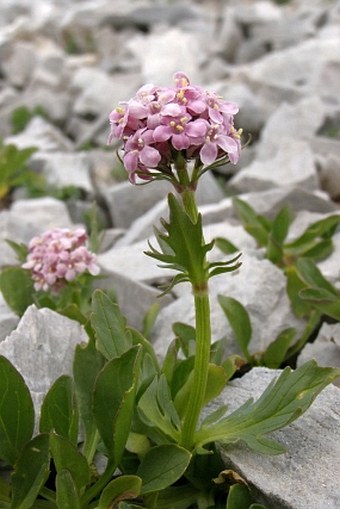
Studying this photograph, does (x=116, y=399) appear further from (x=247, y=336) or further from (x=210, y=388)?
(x=247, y=336)

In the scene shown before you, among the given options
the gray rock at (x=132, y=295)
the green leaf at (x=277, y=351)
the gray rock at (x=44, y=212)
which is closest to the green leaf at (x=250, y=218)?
the gray rock at (x=132, y=295)

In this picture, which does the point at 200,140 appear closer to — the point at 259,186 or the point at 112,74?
the point at 259,186

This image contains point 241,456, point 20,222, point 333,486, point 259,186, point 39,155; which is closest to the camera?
point 333,486

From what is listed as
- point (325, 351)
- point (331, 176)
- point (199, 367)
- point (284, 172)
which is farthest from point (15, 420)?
point (331, 176)

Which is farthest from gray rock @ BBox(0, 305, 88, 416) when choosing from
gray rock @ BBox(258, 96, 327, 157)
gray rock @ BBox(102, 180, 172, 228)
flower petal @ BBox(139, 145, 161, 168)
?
gray rock @ BBox(258, 96, 327, 157)

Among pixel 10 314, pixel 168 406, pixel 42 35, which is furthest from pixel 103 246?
pixel 42 35

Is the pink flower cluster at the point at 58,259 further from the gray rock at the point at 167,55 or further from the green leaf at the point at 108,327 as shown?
the gray rock at the point at 167,55
